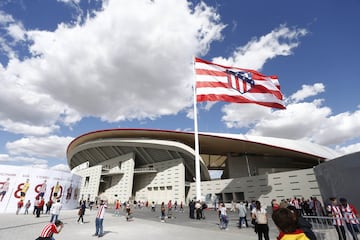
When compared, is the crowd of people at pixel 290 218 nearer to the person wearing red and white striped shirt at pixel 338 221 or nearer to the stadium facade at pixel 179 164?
the person wearing red and white striped shirt at pixel 338 221

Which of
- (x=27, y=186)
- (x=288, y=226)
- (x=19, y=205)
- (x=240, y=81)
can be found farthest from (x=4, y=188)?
(x=288, y=226)

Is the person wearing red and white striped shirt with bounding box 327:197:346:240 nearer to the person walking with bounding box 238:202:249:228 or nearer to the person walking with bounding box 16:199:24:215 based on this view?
the person walking with bounding box 238:202:249:228

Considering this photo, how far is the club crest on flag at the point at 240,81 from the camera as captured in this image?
49.7ft

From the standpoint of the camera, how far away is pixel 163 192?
35812mm

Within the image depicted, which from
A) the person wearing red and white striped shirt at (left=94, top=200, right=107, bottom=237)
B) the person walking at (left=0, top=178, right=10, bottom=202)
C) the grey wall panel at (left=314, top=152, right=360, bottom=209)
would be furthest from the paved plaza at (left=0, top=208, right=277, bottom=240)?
the person walking at (left=0, top=178, right=10, bottom=202)

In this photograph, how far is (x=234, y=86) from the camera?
15078 mm

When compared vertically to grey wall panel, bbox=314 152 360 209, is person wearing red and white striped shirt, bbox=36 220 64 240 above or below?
below

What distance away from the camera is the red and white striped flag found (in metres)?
14.7

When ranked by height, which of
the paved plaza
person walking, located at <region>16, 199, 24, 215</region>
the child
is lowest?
the paved plaza

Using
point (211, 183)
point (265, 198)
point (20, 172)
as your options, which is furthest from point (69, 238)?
point (211, 183)

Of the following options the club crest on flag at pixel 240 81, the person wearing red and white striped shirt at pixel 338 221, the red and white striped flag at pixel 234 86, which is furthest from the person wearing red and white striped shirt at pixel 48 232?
the club crest on flag at pixel 240 81

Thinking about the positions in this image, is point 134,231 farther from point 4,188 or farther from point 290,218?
point 4,188

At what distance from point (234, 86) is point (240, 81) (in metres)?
0.70

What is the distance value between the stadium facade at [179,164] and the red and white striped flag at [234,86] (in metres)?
14.7
